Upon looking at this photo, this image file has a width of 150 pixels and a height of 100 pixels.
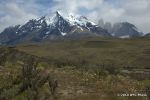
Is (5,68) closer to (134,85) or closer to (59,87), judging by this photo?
(59,87)

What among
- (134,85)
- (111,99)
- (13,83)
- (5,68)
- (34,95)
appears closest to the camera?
(34,95)

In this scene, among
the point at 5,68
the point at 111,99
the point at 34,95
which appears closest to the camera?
the point at 34,95

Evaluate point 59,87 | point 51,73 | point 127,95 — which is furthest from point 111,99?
point 51,73

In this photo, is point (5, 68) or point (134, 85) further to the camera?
point (5, 68)

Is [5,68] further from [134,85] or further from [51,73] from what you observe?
[134,85]

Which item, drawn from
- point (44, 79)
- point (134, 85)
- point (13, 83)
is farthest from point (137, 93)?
point (13, 83)

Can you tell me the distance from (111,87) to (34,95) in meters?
9.16

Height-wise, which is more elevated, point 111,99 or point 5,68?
point 5,68

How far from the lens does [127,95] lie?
29.4 metres

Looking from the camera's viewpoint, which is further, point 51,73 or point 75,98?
point 51,73

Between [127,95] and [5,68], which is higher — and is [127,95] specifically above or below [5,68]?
below

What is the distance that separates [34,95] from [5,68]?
522 inches

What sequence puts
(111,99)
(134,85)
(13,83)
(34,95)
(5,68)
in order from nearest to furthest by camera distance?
(34,95) < (111,99) < (13,83) < (134,85) < (5,68)

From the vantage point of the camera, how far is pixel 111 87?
32.2 metres
